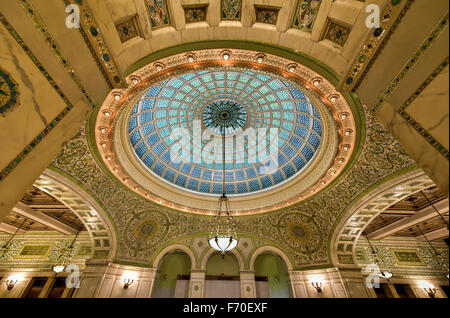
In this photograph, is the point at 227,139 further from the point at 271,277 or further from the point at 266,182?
the point at 271,277

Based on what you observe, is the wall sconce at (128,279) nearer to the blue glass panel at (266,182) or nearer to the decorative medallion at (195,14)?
the blue glass panel at (266,182)

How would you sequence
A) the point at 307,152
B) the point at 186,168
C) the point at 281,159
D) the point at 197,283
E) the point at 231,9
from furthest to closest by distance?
the point at 186,168 → the point at 281,159 → the point at 197,283 → the point at 307,152 → the point at 231,9

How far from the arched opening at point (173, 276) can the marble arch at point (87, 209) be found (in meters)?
3.06

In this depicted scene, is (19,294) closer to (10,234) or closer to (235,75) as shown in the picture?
(10,234)

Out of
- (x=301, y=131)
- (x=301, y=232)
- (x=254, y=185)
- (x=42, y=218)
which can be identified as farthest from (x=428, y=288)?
(x=42, y=218)

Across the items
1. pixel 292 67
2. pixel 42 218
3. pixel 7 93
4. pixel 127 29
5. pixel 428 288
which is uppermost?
Result: pixel 292 67

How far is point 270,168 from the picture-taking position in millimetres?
11367

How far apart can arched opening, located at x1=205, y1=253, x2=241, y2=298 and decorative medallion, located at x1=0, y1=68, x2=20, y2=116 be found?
10213 mm

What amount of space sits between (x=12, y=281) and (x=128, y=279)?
7.60 meters

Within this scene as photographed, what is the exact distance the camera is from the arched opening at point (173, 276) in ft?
36.0

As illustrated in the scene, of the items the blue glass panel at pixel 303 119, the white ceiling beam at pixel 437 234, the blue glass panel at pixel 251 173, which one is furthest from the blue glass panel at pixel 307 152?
the white ceiling beam at pixel 437 234

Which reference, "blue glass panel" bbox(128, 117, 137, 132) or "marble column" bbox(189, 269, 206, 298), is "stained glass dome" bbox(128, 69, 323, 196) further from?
"marble column" bbox(189, 269, 206, 298)

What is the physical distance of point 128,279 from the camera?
980 centimetres

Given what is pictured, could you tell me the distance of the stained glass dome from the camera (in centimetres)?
859
